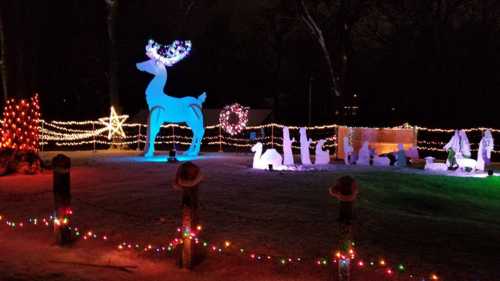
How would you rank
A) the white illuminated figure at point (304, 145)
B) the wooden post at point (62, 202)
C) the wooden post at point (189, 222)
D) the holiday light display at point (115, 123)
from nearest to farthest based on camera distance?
the wooden post at point (189, 222), the wooden post at point (62, 202), the white illuminated figure at point (304, 145), the holiday light display at point (115, 123)

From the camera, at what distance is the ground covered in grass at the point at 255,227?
6102 mm

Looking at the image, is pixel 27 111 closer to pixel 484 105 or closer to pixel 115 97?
pixel 115 97

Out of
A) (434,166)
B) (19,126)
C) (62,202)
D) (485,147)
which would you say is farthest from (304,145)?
(62,202)

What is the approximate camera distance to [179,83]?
1449 inches

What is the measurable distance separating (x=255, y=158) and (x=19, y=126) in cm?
648

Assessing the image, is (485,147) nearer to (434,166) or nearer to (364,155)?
(434,166)

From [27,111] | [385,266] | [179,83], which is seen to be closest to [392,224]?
[385,266]

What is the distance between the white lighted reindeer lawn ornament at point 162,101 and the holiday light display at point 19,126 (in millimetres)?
4205

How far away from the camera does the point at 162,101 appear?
62.4 feet

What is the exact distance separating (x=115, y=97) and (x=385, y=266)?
20921 millimetres

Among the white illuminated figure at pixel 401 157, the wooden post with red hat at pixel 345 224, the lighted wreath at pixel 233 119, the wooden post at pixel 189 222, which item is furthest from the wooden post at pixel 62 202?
the lighted wreath at pixel 233 119

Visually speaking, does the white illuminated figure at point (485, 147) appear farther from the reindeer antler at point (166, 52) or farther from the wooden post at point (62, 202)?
the wooden post at point (62, 202)

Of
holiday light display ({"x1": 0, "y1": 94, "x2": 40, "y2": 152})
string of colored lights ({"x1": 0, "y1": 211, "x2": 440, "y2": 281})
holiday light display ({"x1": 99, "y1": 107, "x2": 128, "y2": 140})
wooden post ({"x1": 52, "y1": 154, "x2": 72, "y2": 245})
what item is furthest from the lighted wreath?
wooden post ({"x1": 52, "y1": 154, "x2": 72, "y2": 245})

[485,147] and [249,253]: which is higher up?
[485,147]
